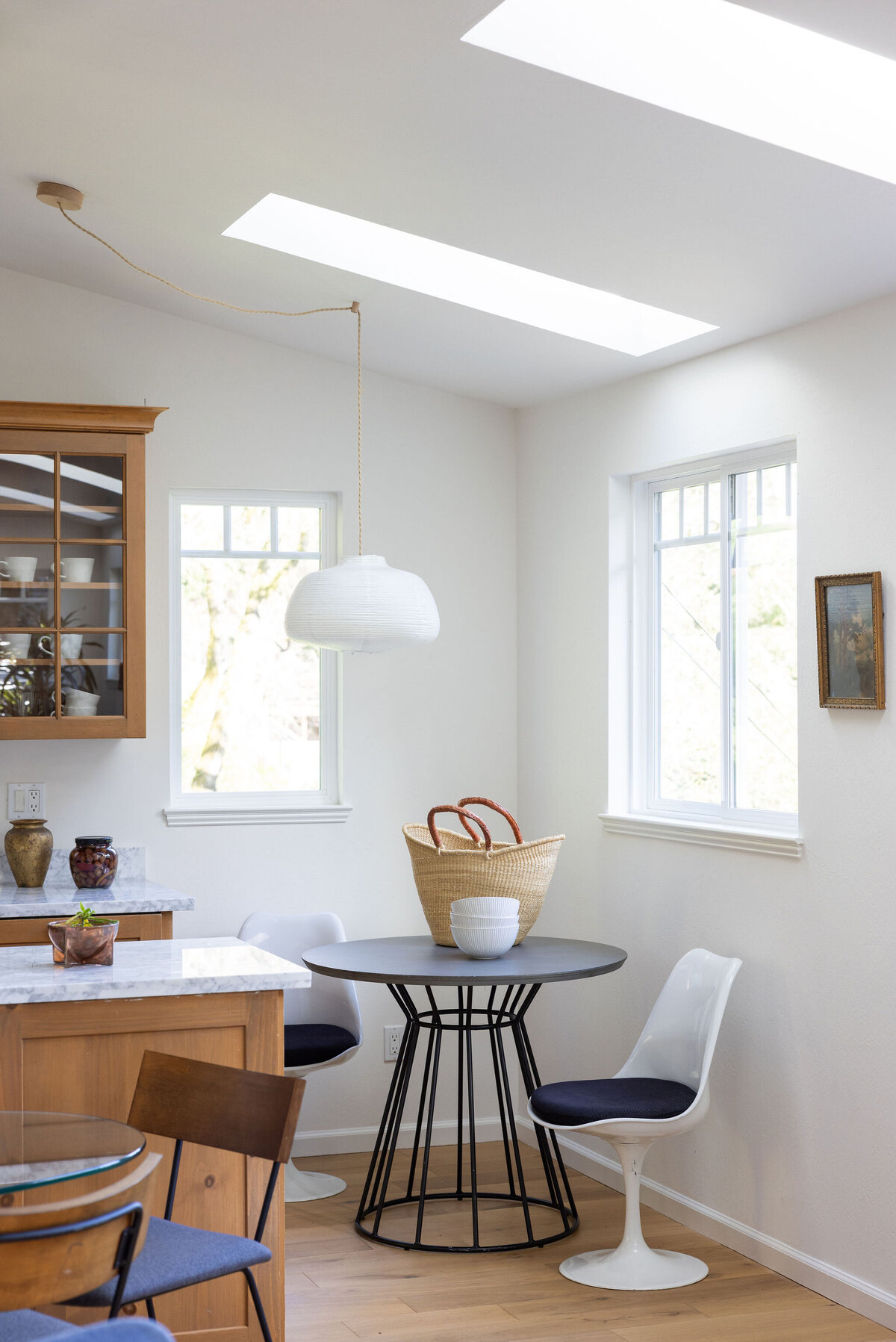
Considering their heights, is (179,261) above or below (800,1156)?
above

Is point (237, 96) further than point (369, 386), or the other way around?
point (369, 386)

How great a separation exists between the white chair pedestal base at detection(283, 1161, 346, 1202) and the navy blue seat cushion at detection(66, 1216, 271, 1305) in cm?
192

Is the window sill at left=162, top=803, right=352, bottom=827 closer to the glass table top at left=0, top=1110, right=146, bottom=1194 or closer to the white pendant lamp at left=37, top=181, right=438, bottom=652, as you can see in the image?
the white pendant lamp at left=37, top=181, right=438, bottom=652

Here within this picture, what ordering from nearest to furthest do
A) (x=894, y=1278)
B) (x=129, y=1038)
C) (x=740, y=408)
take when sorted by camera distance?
(x=129, y=1038), (x=894, y=1278), (x=740, y=408)

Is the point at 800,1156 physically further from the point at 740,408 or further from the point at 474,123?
the point at 474,123

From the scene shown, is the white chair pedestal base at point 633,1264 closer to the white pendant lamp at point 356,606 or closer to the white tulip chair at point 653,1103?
the white tulip chair at point 653,1103

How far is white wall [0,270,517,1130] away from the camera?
4383mm

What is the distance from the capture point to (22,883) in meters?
4.11

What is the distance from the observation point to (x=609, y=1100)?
340 centimetres

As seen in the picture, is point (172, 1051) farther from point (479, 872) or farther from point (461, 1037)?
point (461, 1037)

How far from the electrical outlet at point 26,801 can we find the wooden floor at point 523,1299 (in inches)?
59.2

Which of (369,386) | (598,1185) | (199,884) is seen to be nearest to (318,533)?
(369,386)

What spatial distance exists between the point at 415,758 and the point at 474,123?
243cm

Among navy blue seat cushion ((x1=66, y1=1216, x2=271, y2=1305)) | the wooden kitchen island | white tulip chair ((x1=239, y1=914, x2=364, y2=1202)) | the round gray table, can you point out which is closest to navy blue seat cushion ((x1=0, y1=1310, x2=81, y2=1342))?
navy blue seat cushion ((x1=66, y1=1216, x2=271, y2=1305))
